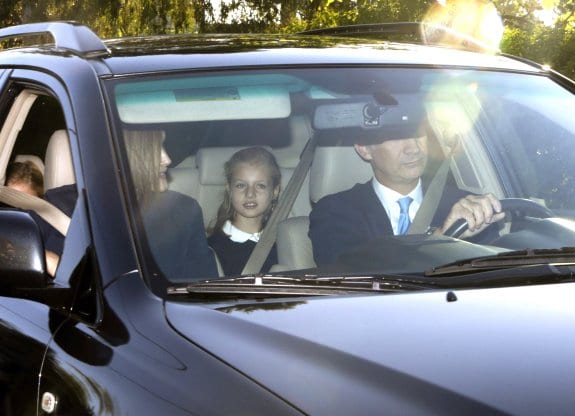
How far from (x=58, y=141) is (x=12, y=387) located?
1.15 metres

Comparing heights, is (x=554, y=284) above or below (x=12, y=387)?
above

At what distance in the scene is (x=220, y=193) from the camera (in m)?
4.31

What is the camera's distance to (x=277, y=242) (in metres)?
4.00

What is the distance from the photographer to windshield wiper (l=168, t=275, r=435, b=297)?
10.7ft

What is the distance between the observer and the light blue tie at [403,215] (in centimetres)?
410

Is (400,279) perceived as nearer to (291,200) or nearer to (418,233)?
(418,233)

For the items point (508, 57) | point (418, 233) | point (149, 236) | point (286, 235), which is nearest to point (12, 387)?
point (149, 236)

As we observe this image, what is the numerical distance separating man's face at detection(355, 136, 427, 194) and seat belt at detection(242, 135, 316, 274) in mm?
171

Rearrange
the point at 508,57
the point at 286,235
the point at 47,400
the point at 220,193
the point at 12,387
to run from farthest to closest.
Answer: the point at 508,57 < the point at 220,193 < the point at 286,235 < the point at 12,387 < the point at 47,400

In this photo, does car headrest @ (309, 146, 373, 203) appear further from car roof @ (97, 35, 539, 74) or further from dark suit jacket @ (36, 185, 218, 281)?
dark suit jacket @ (36, 185, 218, 281)

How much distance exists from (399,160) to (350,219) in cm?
50

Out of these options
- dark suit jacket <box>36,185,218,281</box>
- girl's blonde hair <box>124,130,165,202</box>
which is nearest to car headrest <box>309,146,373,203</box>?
dark suit jacket <box>36,185,218,281</box>

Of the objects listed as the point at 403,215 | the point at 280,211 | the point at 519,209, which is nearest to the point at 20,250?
the point at 280,211

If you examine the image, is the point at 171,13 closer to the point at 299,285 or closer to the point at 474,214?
the point at 474,214
